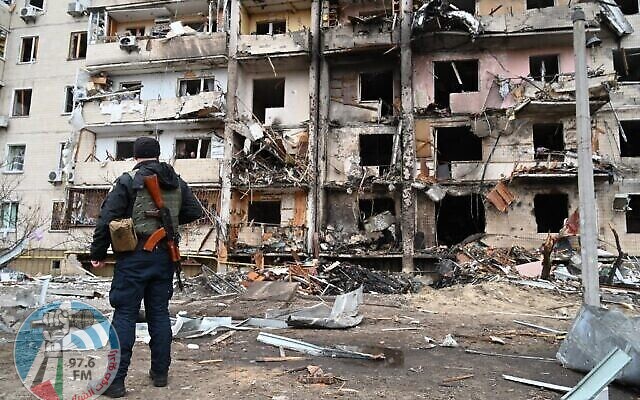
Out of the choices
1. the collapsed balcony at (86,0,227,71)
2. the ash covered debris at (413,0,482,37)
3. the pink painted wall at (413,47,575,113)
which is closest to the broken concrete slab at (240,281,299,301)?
the pink painted wall at (413,47,575,113)

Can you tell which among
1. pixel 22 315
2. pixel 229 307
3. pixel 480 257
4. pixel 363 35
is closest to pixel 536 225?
pixel 480 257

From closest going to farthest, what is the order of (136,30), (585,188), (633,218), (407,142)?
1. (585,188)
2. (633,218)
3. (407,142)
4. (136,30)

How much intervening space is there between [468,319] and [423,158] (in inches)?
476

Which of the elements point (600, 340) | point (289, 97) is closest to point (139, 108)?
point (289, 97)

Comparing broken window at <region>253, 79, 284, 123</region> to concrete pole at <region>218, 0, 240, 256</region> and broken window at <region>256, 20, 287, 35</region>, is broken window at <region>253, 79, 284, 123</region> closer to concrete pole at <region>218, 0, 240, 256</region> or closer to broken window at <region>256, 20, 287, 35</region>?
concrete pole at <region>218, 0, 240, 256</region>

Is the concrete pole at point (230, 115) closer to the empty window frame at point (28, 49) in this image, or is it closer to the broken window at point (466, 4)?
the broken window at point (466, 4)

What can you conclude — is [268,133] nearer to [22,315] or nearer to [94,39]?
A: [94,39]

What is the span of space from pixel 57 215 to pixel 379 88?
1732cm

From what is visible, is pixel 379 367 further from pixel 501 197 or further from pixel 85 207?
pixel 85 207

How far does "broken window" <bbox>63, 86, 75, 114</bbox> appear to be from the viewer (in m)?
25.5

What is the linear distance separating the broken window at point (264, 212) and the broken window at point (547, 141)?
11.5 metres

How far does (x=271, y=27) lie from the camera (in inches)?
914

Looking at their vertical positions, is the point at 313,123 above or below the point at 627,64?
below

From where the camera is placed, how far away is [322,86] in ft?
69.3
